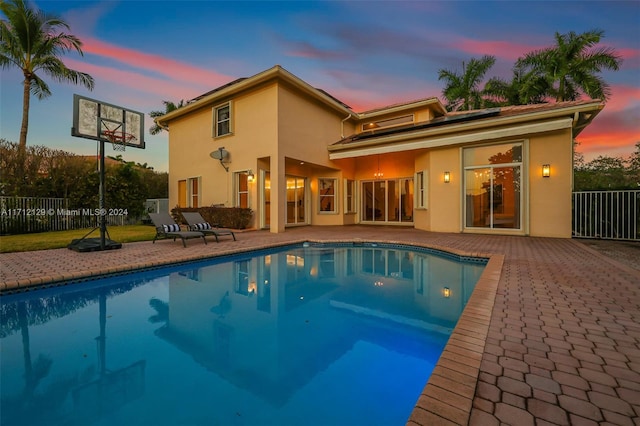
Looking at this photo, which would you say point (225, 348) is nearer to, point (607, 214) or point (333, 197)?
point (607, 214)

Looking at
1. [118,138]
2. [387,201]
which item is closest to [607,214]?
[387,201]

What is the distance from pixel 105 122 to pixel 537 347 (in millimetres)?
10101

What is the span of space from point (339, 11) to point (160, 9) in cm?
735

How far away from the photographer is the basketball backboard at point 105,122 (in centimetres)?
Result: 723

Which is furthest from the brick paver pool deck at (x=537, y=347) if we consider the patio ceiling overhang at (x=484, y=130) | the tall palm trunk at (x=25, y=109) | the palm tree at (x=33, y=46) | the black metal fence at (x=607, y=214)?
the palm tree at (x=33, y=46)

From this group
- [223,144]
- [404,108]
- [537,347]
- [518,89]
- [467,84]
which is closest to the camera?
[537,347]

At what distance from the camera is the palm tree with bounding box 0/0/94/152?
14.0 m

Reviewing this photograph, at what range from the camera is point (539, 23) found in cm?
1427

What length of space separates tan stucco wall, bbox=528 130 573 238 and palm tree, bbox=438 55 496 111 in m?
12.9

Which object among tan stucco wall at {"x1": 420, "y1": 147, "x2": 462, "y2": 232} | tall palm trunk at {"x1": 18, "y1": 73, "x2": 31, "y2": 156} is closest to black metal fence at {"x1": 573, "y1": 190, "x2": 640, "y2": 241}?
tan stucco wall at {"x1": 420, "y1": 147, "x2": 462, "y2": 232}

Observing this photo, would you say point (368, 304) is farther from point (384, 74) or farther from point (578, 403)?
point (384, 74)

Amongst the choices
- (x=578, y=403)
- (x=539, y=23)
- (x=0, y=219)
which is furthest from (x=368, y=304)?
(x=539, y=23)

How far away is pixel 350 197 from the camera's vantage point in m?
16.2

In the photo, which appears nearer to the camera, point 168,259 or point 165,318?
point 165,318
